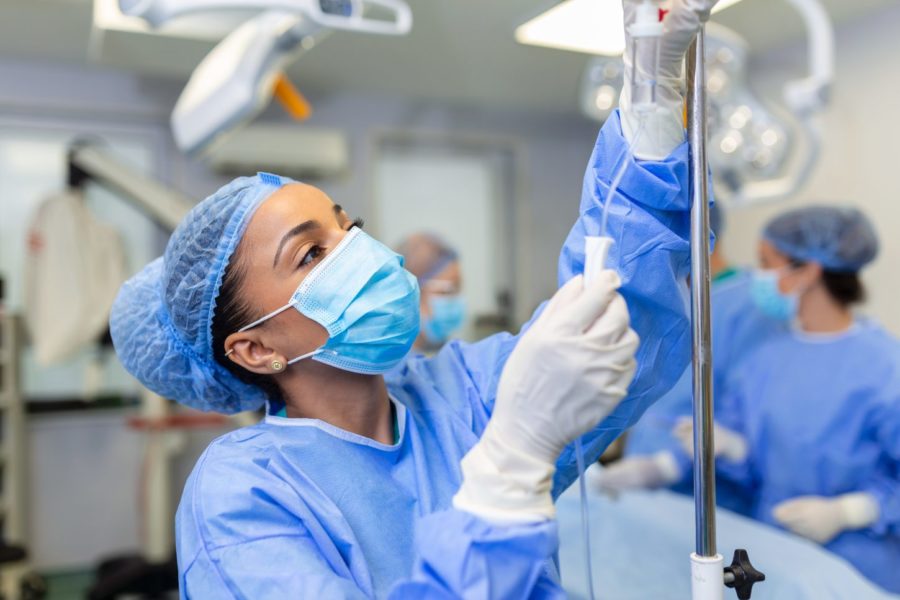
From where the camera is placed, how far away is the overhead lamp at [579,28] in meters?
1.48

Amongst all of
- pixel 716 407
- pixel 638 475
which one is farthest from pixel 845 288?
pixel 638 475

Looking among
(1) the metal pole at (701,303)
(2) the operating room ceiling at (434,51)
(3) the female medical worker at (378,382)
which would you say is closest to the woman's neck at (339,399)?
(3) the female medical worker at (378,382)

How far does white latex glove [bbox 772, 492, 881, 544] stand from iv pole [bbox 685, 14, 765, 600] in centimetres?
115

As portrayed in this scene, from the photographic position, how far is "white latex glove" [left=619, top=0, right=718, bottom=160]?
0.71 m

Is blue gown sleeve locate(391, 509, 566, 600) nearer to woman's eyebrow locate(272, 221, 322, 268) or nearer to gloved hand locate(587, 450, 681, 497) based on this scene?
woman's eyebrow locate(272, 221, 322, 268)

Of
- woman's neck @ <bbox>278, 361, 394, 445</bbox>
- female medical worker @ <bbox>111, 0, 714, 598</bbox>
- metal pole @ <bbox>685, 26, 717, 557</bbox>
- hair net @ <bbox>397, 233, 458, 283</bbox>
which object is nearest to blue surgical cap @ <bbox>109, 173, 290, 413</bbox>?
female medical worker @ <bbox>111, 0, 714, 598</bbox>

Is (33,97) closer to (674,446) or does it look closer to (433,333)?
(433,333)

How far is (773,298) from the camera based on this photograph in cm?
220

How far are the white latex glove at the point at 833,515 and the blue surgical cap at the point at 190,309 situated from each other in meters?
1.38

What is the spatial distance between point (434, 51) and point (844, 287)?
1.55m

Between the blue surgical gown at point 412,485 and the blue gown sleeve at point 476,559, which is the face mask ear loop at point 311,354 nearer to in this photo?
the blue surgical gown at point 412,485

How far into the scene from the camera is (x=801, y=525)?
1.80 metres

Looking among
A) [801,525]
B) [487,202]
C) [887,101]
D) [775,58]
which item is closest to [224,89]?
[801,525]

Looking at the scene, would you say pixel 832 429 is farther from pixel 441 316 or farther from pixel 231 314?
pixel 231 314
